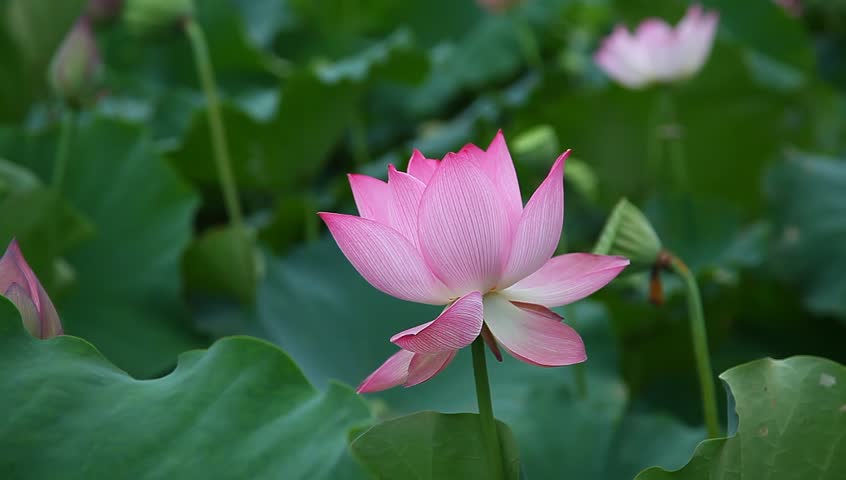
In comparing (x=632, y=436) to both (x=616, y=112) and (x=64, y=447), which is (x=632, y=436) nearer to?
(x=64, y=447)

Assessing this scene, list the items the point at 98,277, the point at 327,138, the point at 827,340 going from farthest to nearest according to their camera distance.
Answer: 1. the point at 327,138
2. the point at 827,340
3. the point at 98,277

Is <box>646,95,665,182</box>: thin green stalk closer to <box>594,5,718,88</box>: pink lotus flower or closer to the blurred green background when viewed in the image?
the blurred green background

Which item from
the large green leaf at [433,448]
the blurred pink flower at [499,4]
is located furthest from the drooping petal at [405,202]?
the blurred pink flower at [499,4]

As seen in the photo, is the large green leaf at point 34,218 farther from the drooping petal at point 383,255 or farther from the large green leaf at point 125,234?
the drooping petal at point 383,255

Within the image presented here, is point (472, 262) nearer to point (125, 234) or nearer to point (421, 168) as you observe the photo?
point (421, 168)

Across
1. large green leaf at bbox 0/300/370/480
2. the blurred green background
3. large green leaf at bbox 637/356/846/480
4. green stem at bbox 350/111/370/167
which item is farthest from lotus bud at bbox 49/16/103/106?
large green leaf at bbox 637/356/846/480

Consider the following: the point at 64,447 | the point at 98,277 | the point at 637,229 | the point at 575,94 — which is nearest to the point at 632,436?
the point at 637,229
